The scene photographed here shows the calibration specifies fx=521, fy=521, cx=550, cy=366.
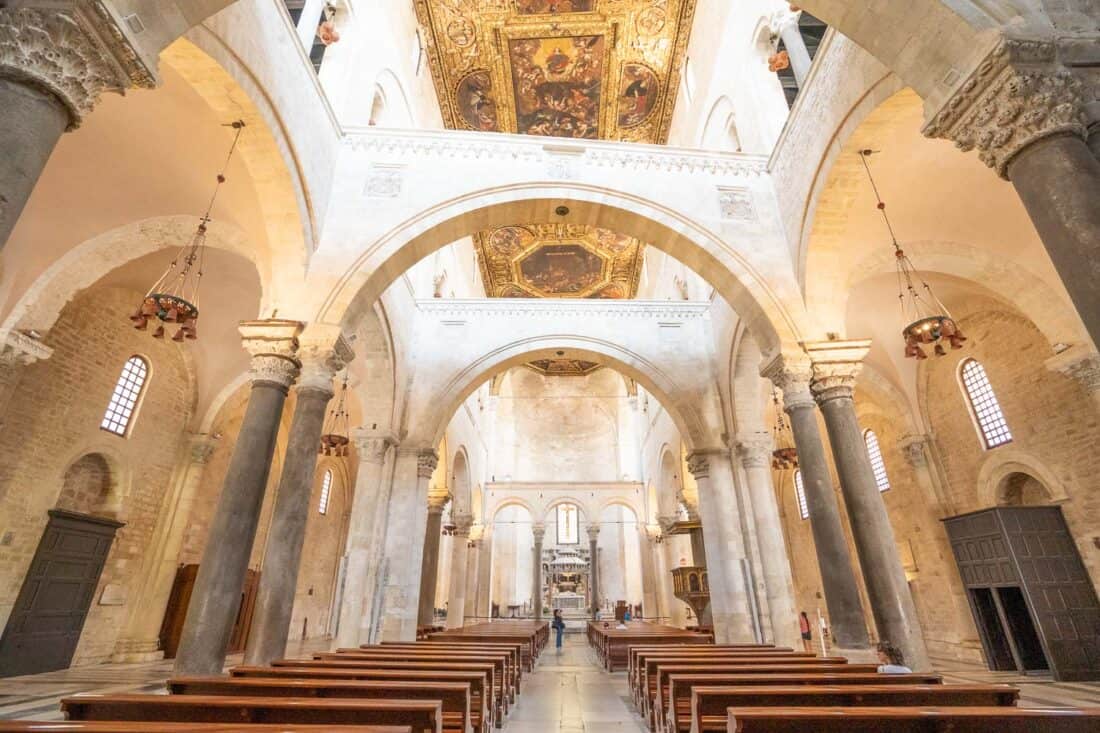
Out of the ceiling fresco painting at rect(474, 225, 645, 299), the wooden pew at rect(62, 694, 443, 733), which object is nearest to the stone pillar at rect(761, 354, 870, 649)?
the wooden pew at rect(62, 694, 443, 733)

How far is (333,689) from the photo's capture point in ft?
10.5

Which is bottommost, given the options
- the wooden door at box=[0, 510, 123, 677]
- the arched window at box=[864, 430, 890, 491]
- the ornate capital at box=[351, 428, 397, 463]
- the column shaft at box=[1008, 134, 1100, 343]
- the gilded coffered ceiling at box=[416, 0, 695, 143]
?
the wooden door at box=[0, 510, 123, 677]

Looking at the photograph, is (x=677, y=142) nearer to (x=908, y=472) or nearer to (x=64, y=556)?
(x=908, y=472)

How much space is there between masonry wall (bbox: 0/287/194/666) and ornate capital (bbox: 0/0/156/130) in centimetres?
714

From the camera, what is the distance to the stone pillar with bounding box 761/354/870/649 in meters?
6.13

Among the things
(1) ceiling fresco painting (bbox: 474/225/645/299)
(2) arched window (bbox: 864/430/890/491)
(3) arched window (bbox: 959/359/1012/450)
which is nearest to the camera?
(3) arched window (bbox: 959/359/1012/450)

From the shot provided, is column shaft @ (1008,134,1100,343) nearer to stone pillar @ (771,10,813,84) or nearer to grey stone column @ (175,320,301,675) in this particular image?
stone pillar @ (771,10,813,84)

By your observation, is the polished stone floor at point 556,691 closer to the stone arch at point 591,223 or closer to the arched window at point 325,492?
the stone arch at point 591,223

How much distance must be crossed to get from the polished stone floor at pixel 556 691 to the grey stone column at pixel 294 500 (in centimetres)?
202

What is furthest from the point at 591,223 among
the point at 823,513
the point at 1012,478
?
the point at 1012,478

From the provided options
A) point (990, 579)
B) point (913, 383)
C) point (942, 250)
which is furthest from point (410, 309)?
point (990, 579)

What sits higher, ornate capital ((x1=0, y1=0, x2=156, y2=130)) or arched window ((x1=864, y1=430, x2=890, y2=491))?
arched window ((x1=864, y1=430, x2=890, y2=491))

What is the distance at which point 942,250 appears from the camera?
8469 mm

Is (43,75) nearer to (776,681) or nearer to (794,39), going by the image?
(776,681)
